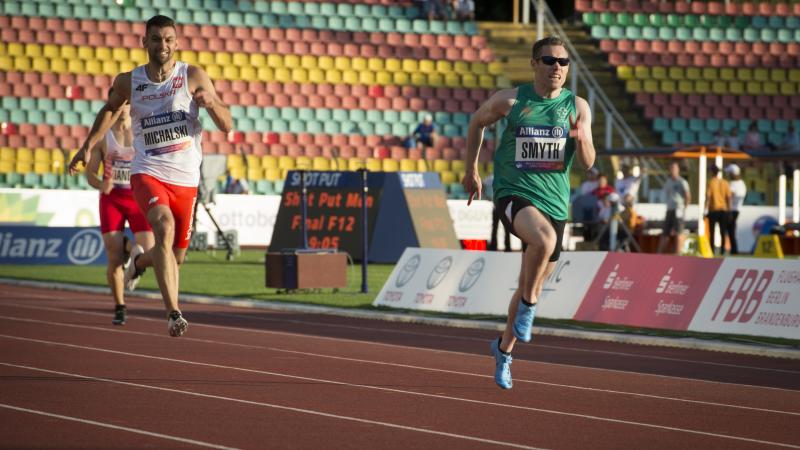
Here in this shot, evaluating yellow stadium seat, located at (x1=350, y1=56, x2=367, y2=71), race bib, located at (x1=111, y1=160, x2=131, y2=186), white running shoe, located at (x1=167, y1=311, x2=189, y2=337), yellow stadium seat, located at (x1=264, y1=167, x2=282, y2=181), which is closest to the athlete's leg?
race bib, located at (x1=111, y1=160, x2=131, y2=186)

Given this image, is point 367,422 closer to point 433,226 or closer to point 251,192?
point 433,226

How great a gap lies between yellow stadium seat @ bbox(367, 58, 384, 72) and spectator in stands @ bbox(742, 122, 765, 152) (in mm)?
9817

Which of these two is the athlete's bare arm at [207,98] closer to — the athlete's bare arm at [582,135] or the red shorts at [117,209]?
the athlete's bare arm at [582,135]

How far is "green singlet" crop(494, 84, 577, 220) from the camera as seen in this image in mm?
9500

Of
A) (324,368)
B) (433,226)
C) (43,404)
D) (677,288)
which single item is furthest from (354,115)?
(43,404)

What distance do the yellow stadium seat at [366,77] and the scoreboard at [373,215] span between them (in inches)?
504

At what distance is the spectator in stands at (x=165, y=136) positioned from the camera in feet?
34.7

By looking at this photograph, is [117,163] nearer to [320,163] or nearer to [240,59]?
[320,163]

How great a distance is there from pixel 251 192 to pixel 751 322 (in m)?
23.9

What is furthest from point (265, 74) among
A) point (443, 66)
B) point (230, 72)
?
point (443, 66)

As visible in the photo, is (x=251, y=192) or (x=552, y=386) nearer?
(x=552, y=386)

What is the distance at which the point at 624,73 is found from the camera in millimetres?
42500

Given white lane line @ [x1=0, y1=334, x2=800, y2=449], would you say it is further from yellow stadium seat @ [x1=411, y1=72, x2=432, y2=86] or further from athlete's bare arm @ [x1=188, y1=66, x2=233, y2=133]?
yellow stadium seat @ [x1=411, y1=72, x2=432, y2=86]

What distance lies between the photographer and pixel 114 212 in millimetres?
13992
